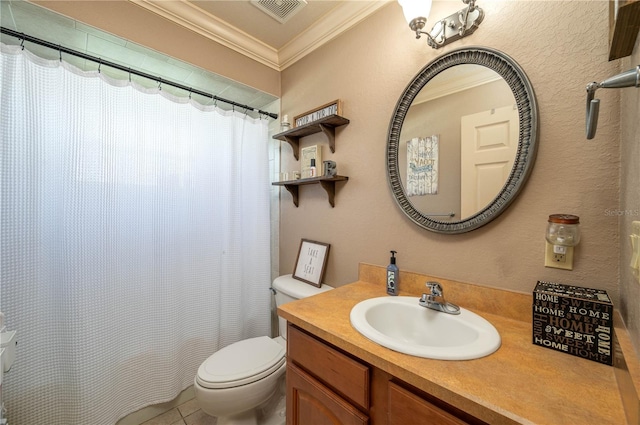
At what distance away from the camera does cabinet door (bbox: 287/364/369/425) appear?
79 centimetres

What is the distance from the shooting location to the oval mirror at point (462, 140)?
93 centimetres

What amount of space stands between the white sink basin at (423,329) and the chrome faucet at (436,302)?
0.6 inches

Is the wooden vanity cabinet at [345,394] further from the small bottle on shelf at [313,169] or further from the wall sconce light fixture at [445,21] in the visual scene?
the wall sconce light fixture at [445,21]

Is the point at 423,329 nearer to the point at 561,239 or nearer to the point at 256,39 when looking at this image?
the point at 561,239

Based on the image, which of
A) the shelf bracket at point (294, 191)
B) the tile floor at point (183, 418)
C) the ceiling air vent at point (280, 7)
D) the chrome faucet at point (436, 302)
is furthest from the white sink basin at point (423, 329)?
the ceiling air vent at point (280, 7)

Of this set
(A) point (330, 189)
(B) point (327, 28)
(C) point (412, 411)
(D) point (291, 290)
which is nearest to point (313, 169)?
(A) point (330, 189)

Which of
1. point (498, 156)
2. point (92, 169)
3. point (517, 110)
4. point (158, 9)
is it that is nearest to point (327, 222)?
point (498, 156)

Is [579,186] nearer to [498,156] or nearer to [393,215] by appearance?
[498,156]

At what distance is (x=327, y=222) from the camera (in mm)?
1621

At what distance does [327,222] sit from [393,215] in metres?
0.47

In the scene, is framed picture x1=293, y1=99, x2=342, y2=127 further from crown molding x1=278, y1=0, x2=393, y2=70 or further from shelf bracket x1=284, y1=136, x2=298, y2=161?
crown molding x1=278, y1=0, x2=393, y2=70

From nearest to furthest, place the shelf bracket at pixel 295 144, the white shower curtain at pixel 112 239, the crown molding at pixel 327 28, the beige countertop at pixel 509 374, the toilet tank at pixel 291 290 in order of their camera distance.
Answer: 1. the beige countertop at pixel 509 374
2. the white shower curtain at pixel 112 239
3. the crown molding at pixel 327 28
4. the toilet tank at pixel 291 290
5. the shelf bracket at pixel 295 144

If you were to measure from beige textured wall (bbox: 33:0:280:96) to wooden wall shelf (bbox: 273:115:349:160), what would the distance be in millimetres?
459

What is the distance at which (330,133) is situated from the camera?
1.54 m
